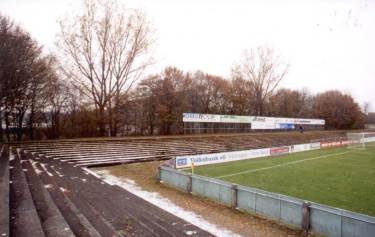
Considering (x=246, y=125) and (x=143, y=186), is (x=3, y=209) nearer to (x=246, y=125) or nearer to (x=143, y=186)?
(x=143, y=186)

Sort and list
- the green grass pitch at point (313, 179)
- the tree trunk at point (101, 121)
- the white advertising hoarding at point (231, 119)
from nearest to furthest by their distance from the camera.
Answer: the green grass pitch at point (313, 179) → the tree trunk at point (101, 121) → the white advertising hoarding at point (231, 119)

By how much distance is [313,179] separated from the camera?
53.8 feet

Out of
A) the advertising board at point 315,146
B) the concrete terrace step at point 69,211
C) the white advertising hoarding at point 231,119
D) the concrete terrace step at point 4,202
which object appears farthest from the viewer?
the advertising board at point 315,146

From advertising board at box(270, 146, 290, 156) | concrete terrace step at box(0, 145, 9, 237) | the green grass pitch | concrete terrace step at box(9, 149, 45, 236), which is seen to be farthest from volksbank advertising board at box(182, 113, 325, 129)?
concrete terrace step at box(9, 149, 45, 236)

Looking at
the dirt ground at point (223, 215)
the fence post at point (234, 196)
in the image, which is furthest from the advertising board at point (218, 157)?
the fence post at point (234, 196)

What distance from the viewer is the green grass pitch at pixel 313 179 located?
1202cm

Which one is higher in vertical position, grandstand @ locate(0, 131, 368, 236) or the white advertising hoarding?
the white advertising hoarding

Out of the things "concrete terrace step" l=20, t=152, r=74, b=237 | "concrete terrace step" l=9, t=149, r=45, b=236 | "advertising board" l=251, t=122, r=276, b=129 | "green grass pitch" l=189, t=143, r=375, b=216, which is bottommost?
"green grass pitch" l=189, t=143, r=375, b=216

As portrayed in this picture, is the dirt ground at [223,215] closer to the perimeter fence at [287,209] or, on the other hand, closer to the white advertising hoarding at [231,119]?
the perimeter fence at [287,209]

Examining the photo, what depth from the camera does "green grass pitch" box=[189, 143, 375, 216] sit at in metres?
12.0

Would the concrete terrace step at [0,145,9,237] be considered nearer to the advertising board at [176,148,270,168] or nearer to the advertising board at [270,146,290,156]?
the advertising board at [176,148,270,168]

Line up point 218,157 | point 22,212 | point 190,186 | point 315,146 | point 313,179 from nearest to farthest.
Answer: point 22,212 → point 190,186 → point 313,179 → point 218,157 → point 315,146

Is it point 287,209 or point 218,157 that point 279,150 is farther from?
point 287,209

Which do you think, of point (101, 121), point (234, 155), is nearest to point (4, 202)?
point (234, 155)
